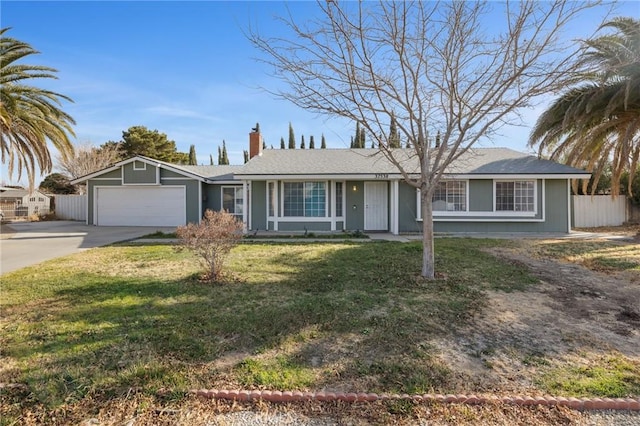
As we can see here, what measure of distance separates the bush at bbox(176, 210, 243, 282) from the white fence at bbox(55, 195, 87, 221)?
22.7 meters

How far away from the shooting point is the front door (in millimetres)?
15789

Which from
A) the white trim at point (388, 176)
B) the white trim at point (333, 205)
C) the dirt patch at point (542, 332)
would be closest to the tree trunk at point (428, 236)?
the dirt patch at point (542, 332)

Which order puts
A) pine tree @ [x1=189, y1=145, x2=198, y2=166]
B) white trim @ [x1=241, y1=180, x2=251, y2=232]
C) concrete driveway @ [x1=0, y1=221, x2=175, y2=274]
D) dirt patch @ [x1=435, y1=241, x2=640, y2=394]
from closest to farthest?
1. dirt patch @ [x1=435, y1=241, x2=640, y2=394]
2. concrete driveway @ [x1=0, y1=221, x2=175, y2=274]
3. white trim @ [x1=241, y1=180, x2=251, y2=232]
4. pine tree @ [x1=189, y1=145, x2=198, y2=166]

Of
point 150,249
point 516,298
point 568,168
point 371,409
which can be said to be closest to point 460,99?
point 516,298

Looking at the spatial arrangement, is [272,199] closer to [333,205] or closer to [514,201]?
[333,205]

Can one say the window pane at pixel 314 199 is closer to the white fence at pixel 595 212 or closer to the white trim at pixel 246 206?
the white trim at pixel 246 206

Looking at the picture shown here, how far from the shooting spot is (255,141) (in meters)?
19.4

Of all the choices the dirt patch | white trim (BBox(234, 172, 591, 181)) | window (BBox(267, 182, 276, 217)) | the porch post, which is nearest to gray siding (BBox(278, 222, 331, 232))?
window (BBox(267, 182, 276, 217))

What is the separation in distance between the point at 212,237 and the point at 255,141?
13.7m

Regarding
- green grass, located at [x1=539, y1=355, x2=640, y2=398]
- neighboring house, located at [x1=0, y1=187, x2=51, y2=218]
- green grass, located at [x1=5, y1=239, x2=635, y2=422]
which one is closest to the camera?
green grass, located at [x1=539, y1=355, x2=640, y2=398]

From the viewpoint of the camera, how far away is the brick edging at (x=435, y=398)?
2.97m

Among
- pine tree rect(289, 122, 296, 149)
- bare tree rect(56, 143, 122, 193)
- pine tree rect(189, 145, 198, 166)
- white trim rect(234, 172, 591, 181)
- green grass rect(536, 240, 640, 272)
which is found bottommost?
green grass rect(536, 240, 640, 272)

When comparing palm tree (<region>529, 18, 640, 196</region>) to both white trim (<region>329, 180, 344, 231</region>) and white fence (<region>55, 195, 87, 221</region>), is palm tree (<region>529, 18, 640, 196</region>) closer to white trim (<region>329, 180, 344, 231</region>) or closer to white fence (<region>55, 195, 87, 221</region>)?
white trim (<region>329, 180, 344, 231</region>)

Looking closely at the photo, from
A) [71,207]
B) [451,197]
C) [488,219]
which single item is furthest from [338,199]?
[71,207]
